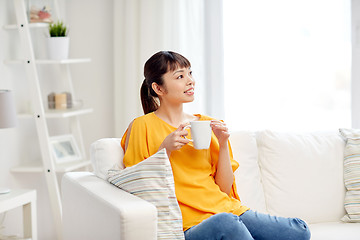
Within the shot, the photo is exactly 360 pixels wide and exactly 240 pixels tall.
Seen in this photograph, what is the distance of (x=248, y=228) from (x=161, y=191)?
43 cm

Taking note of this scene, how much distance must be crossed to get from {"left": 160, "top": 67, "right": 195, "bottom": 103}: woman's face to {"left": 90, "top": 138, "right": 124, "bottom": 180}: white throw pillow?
0.33 m

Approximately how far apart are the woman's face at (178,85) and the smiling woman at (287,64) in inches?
53.5

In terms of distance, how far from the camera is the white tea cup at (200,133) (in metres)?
2.05

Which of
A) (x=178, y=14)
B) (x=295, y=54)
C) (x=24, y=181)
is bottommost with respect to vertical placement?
(x=24, y=181)

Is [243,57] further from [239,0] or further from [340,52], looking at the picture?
[340,52]

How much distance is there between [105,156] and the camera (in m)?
2.36

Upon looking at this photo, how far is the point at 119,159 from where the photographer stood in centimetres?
238

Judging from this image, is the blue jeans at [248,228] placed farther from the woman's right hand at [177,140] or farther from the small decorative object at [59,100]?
the small decorative object at [59,100]

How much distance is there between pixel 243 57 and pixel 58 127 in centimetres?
131

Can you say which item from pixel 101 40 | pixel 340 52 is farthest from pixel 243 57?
pixel 101 40

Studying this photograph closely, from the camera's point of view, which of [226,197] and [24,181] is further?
[24,181]

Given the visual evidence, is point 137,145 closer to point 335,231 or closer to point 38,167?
point 335,231

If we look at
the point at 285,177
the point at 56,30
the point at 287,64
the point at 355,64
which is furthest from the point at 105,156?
the point at 355,64

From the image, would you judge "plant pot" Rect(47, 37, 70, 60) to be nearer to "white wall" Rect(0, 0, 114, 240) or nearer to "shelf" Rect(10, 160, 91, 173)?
"white wall" Rect(0, 0, 114, 240)
